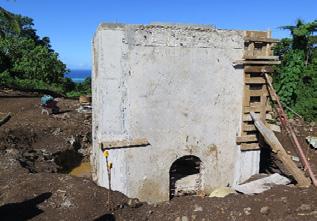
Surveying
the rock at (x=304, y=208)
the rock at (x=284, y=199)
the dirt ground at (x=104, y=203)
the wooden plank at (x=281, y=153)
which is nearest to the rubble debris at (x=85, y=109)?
the dirt ground at (x=104, y=203)

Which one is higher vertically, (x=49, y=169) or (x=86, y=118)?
(x=86, y=118)

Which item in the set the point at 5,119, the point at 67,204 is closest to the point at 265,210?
the point at 67,204

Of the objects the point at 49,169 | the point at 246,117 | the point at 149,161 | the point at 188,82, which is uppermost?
the point at 188,82

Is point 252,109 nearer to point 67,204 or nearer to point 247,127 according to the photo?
point 247,127

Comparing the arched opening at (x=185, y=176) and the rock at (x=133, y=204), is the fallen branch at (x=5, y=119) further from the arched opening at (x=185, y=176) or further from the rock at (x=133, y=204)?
the rock at (x=133, y=204)

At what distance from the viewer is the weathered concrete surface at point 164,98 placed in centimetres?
894

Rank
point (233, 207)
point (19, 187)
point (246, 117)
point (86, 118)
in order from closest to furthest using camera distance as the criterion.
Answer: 1. point (233, 207)
2. point (19, 187)
3. point (246, 117)
4. point (86, 118)

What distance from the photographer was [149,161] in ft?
31.3

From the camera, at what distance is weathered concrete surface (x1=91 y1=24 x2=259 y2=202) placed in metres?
8.94

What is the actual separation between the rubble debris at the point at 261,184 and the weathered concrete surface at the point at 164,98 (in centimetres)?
96

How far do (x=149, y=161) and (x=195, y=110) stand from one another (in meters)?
1.77

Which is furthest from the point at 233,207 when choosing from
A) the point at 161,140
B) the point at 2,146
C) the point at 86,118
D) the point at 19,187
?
the point at 86,118

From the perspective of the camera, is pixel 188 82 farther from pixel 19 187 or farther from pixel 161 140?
pixel 19 187

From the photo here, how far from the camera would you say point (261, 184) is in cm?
945
